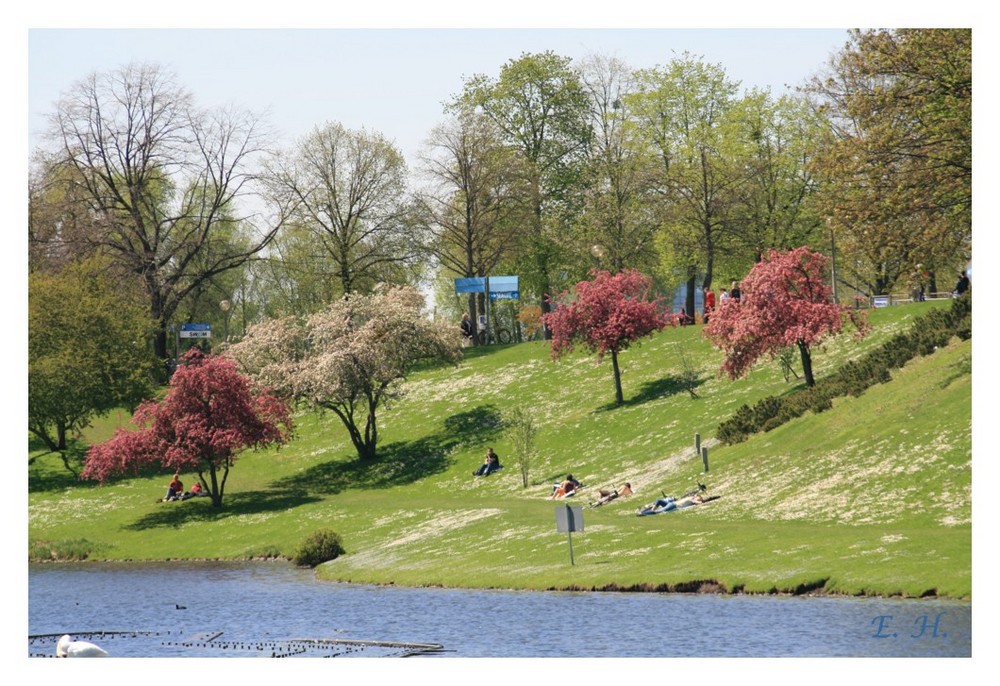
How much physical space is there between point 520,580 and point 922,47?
32310 millimetres

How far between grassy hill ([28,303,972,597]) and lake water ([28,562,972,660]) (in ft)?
8.29

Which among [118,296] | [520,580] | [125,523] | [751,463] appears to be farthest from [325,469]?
[520,580]

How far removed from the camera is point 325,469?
9725 cm

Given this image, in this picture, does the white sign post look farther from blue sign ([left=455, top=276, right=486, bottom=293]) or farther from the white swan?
blue sign ([left=455, top=276, right=486, bottom=293])

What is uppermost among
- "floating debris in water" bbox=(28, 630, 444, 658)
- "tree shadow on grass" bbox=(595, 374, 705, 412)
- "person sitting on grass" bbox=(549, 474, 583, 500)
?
"tree shadow on grass" bbox=(595, 374, 705, 412)

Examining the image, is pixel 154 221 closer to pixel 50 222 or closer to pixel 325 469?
pixel 50 222

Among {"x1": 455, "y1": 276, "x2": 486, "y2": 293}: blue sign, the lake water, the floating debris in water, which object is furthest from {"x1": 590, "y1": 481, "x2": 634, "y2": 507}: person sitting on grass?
{"x1": 455, "y1": 276, "x2": 486, "y2": 293}: blue sign

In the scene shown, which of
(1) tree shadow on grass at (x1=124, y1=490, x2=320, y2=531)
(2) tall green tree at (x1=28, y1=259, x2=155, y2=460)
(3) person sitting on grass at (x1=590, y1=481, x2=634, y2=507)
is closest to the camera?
(3) person sitting on grass at (x1=590, y1=481, x2=634, y2=507)

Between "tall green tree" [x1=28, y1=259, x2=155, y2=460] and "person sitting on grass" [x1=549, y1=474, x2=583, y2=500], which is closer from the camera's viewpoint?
"person sitting on grass" [x1=549, y1=474, x2=583, y2=500]

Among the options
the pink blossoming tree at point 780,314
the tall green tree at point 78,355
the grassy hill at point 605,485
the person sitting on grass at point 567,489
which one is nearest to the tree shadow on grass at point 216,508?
the grassy hill at point 605,485

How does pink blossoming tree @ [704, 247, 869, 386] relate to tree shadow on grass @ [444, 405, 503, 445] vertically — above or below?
above

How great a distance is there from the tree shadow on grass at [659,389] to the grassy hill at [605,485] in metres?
0.21

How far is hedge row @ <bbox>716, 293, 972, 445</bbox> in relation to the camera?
75.4 m
